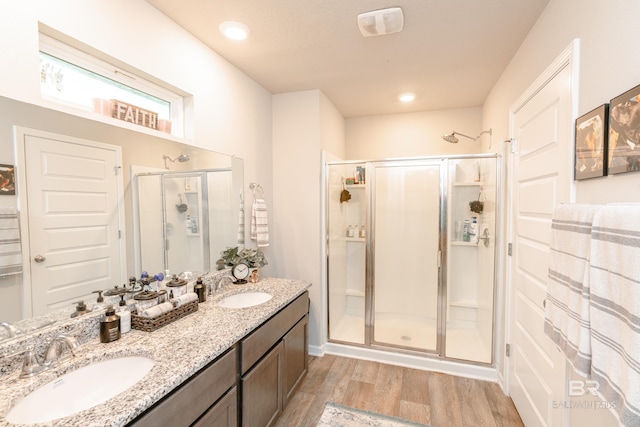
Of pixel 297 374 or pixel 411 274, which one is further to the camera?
pixel 411 274

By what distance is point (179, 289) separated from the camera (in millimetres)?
1769

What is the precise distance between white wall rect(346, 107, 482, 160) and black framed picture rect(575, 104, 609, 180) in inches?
87.9

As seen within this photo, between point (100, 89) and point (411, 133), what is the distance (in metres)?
3.14

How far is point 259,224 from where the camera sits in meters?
2.57

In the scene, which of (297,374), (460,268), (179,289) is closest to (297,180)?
(179,289)

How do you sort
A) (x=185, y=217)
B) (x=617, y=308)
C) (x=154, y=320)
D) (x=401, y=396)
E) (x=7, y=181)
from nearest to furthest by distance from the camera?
1. (x=617, y=308)
2. (x=7, y=181)
3. (x=154, y=320)
4. (x=185, y=217)
5. (x=401, y=396)

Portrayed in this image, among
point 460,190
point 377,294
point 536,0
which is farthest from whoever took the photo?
point 377,294

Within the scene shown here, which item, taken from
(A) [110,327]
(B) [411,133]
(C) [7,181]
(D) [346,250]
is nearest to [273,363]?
(A) [110,327]

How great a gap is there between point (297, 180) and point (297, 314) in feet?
4.40

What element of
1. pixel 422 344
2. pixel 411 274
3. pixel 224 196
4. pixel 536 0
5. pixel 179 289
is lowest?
pixel 422 344

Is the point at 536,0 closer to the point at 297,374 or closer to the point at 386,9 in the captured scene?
the point at 386,9

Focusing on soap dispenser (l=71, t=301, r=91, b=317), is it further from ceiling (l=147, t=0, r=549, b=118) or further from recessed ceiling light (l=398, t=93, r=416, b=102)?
recessed ceiling light (l=398, t=93, r=416, b=102)

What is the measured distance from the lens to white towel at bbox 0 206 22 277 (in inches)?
42.3

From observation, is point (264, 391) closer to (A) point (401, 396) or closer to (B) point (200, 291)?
(B) point (200, 291)
